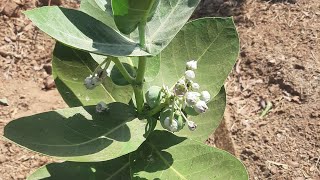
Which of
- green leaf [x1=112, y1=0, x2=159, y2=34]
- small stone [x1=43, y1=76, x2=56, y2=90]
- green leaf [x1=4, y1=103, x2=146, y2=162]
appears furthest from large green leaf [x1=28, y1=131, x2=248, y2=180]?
small stone [x1=43, y1=76, x2=56, y2=90]

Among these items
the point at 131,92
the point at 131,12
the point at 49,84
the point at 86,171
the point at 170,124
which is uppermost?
the point at 131,12

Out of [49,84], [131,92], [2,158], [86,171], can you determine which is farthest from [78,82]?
[49,84]

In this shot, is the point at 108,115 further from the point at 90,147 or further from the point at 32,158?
the point at 32,158

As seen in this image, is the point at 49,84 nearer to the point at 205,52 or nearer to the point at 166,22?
the point at 205,52

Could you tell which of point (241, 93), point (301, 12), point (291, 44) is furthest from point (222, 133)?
point (301, 12)

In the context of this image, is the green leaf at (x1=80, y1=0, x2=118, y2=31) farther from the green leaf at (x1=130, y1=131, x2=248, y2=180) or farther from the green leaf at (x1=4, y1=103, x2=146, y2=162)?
the green leaf at (x1=130, y1=131, x2=248, y2=180)

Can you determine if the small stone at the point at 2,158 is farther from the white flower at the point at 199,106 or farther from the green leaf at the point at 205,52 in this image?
the white flower at the point at 199,106
